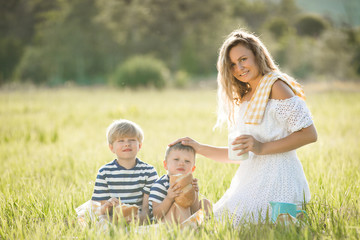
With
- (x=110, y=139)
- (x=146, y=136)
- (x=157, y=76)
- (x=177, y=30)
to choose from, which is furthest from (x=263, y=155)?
(x=177, y=30)

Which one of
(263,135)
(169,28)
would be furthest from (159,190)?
(169,28)

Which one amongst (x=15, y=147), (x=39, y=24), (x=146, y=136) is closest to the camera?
(x=15, y=147)

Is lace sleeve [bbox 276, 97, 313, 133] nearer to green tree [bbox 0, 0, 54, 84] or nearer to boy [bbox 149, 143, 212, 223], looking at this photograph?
boy [bbox 149, 143, 212, 223]

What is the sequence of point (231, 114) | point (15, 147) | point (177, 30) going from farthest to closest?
point (177, 30)
point (15, 147)
point (231, 114)

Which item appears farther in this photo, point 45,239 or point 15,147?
point 15,147

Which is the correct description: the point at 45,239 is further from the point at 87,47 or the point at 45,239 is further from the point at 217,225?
the point at 87,47

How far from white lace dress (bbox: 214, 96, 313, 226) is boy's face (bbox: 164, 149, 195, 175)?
1.21ft

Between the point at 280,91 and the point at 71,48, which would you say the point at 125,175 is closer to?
the point at 280,91

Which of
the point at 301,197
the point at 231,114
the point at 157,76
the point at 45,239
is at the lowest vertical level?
the point at 45,239

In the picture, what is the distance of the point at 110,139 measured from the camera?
261 cm

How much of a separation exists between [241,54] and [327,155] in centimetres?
244

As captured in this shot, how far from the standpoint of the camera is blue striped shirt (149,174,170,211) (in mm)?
2498

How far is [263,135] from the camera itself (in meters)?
2.49

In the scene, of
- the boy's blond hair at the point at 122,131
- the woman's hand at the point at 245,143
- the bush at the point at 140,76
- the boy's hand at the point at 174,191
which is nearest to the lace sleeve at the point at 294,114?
the woman's hand at the point at 245,143
